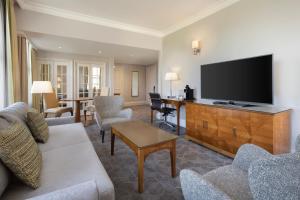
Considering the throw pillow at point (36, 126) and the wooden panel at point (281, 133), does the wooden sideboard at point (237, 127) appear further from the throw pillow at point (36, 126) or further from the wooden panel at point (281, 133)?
the throw pillow at point (36, 126)

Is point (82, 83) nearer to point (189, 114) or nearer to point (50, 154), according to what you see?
point (189, 114)

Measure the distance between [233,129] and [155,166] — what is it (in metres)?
1.34

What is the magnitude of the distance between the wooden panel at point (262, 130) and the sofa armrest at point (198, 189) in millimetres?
1654

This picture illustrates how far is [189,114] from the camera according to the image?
3371 millimetres

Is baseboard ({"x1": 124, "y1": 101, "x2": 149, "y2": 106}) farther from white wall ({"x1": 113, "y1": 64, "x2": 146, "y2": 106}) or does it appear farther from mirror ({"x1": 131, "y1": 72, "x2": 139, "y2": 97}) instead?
mirror ({"x1": 131, "y1": 72, "x2": 139, "y2": 97})

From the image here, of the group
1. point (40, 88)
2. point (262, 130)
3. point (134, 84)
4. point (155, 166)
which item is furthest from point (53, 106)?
point (134, 84)

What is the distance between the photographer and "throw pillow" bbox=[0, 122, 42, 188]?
1.00 m

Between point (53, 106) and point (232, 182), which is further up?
point (53, 106)

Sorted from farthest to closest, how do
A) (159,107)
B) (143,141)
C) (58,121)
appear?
(159,107) < (58,121) < (143,141)

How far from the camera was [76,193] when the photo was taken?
854 millimetres

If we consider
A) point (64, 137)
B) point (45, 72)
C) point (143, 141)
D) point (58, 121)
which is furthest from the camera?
point (45, 72)

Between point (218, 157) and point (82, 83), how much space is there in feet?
19.3

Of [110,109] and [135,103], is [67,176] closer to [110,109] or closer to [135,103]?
[110,109]

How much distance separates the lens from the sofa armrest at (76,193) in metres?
0.81
